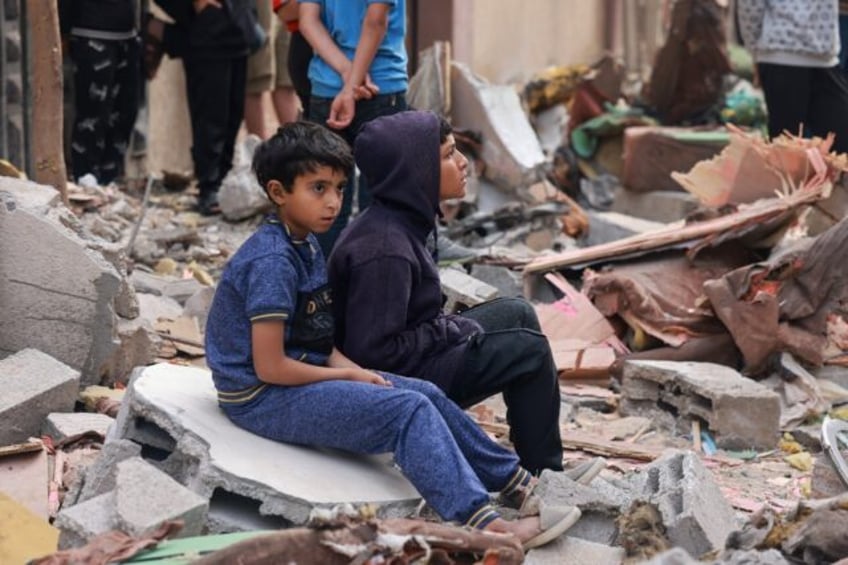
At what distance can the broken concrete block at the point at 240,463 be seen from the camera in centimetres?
421

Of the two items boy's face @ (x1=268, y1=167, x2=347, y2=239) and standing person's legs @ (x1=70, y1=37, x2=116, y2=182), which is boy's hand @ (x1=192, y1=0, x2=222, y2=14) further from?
boy's face @ (x1=268, y1=167, x2=347, y2=239)

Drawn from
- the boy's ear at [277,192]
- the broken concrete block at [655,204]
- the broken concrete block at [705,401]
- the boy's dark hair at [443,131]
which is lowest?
the broken concrete block at [655,204]

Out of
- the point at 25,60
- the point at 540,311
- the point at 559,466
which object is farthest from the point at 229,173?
the point at 559,466

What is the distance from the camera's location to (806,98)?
849cm

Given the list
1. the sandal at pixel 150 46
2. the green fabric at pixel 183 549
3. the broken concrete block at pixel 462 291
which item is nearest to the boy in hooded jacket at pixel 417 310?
the green fabric at pixel 183 549

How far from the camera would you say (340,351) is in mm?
4773

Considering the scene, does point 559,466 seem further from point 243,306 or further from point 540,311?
point 540,311

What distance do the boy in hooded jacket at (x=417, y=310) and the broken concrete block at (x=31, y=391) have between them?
0.97 metres

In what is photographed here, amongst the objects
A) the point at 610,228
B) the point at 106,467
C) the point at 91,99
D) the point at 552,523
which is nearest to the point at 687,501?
the point at 552,523

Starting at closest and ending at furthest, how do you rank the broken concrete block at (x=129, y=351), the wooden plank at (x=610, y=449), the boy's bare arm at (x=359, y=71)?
the broken concrete block at (x=129, y=351)
the wooden plank at (x=610, y=449)
the boy's bare arm at (x=359, y=71)

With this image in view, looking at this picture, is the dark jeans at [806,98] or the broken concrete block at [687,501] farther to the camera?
the dark jeans at [806,98]

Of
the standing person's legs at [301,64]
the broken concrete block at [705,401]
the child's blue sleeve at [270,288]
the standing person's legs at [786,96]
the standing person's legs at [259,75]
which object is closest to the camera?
the child's blue sleeve at [270,288]

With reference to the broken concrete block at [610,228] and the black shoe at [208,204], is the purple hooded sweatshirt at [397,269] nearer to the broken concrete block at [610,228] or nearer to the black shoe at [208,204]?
the broken concrete block at [610,228]

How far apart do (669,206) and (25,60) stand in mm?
4084
